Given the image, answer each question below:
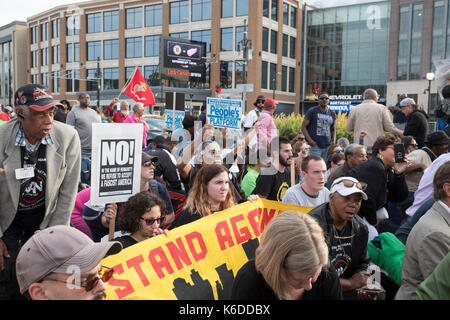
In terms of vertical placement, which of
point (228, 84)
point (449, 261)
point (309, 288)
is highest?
point (228, 84)

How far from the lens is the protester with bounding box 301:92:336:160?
344 inches

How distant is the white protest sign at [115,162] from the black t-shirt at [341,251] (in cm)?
189

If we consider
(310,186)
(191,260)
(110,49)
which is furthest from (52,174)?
(110,49)

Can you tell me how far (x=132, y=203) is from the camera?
359cm

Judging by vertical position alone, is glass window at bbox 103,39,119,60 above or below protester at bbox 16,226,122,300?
above

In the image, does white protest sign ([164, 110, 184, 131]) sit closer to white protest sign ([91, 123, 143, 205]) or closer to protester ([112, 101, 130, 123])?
protester ([112, 101, 130, 123])

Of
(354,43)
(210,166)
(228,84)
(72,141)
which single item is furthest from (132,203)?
(354,43)

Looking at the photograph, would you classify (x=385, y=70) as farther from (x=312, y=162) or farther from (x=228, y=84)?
(x=312, y=162)

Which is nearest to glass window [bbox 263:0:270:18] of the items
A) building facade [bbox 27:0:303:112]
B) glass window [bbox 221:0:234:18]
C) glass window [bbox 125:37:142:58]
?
building facade [bbox 27:0:303:112]

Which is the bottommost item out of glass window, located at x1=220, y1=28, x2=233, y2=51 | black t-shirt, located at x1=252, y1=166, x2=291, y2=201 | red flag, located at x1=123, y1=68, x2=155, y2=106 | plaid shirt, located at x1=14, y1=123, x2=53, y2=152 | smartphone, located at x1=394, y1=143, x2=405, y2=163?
black t-shirt, located at x1=252, y1=166, x2=291, y2=201

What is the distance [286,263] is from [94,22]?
A: 200 ft

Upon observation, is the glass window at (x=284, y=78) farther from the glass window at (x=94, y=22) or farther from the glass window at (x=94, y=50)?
the glass window at (x=94, y=22)

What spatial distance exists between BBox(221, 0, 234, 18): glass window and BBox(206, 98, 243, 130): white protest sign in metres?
40.1
